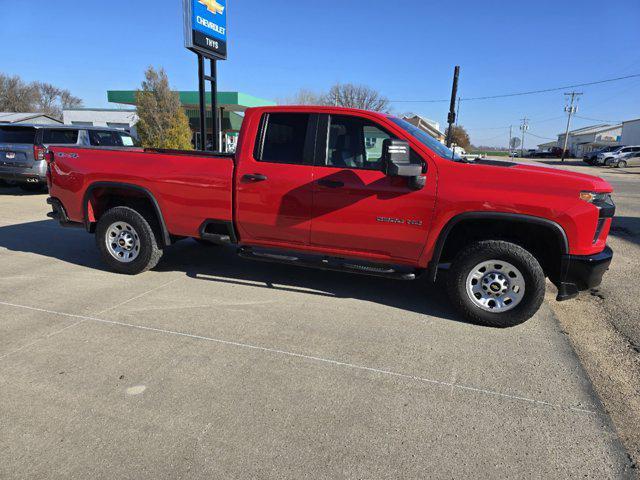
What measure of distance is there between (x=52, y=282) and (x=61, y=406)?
2.88 m

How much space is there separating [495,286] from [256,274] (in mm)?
2963

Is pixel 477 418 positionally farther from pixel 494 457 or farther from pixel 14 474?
pixel 14 474

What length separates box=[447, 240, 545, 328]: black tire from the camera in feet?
13.3

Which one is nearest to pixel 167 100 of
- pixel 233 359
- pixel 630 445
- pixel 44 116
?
pixel 233 359

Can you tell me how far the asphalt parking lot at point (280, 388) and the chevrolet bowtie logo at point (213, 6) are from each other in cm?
760

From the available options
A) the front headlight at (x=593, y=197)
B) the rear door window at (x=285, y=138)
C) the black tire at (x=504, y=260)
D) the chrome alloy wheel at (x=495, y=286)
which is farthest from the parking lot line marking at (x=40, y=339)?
the front headlight at (x=593, y=197)

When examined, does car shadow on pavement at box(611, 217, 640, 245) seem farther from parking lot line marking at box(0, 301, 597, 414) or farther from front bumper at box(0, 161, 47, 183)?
front bumper at box(0, 161, 47, 183)

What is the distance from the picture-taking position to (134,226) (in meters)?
5.36

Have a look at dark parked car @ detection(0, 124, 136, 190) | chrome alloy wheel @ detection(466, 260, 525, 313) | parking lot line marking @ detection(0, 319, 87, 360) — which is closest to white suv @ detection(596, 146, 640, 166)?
dark parked car @ detection(0, 124, 136, 190)

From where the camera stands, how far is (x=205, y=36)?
32.8 feet

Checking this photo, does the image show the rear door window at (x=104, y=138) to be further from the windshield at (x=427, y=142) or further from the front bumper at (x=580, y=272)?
the front bumper at (x=580, y=272)

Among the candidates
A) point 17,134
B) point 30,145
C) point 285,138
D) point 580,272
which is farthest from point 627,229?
point 17,134

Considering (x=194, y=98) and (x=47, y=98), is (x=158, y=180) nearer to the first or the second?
(x=194, y=98)

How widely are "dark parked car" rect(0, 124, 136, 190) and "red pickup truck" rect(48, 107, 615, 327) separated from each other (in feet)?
23.8
